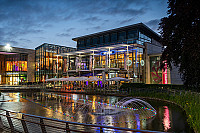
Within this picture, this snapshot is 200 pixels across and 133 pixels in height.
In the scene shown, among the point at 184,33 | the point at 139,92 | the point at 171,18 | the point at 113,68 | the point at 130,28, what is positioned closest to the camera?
the point at 184,33

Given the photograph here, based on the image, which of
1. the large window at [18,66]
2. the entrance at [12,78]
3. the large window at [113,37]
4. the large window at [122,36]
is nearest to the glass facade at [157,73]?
the large window at [122,36]

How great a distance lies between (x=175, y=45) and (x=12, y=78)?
60782 millimetres

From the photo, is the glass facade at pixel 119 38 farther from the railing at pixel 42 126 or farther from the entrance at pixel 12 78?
the railing at pixel 42 126

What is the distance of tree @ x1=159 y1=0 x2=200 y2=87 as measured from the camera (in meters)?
11.2

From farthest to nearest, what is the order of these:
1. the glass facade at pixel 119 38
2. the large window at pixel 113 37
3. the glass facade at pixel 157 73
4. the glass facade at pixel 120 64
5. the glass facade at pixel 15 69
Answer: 1. the glass facade at pixel 15 69
2. the large window at pixel 113 37
3. the glass facade at pixel 119 38
4. the glass facade at pixel 120 64
5. the glass facade at pixel 157 73

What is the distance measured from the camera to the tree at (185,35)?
11.2 m

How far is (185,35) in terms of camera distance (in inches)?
476

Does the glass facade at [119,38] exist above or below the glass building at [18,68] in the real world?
above

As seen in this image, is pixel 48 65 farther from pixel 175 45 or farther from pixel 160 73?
pixel 175 45

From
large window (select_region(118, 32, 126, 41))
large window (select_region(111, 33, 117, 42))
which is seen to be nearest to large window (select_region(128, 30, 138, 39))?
large window (select_region(118, 32, 126, 41))

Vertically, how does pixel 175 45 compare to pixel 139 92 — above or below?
above

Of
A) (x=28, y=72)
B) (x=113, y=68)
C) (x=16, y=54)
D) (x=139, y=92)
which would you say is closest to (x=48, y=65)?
(x=28, y=72)

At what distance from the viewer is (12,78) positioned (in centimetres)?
6262

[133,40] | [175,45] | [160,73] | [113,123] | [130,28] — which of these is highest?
[130,28]
